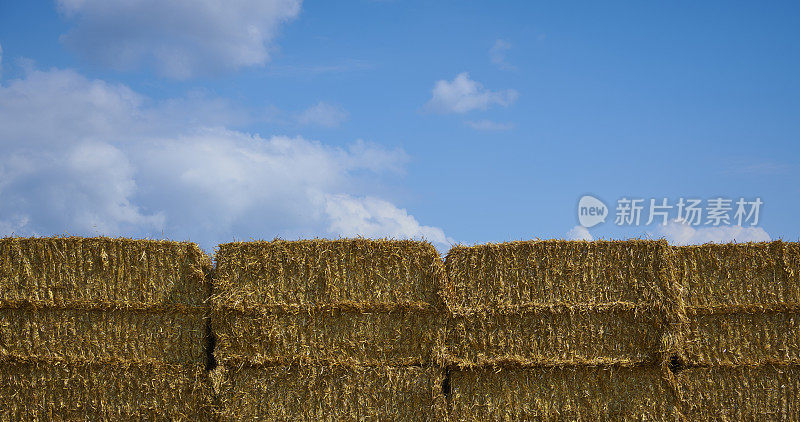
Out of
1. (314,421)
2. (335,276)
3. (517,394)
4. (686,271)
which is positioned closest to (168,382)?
(314,421)

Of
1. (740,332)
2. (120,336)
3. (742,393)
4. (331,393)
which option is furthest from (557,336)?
(120,336)

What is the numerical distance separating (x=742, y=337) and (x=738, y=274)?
0.68 meters

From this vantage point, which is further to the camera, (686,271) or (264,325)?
(686,271)

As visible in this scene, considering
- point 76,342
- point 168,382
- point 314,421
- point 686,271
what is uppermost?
point 686,271

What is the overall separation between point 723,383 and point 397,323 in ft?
11.8

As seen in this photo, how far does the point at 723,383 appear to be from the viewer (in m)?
6.67

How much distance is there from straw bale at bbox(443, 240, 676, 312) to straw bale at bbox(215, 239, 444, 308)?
0.33 metres

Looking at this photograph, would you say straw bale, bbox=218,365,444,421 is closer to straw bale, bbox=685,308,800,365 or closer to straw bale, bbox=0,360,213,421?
straw bale, bbox=0,360,213,421

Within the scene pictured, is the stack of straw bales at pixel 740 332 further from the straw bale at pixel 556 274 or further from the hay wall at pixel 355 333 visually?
the straw bale at pixel 556 274

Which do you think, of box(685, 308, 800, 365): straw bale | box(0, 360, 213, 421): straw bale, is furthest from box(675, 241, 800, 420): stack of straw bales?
box(0, 360, 213, 421): straw bale

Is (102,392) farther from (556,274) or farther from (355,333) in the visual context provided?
(556,274)

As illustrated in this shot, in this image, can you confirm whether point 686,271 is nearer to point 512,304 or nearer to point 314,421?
point 512,304

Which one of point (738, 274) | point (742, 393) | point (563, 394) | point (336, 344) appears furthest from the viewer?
point (738, 274)

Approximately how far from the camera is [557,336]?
21.2ft
